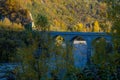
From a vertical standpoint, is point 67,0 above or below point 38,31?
above

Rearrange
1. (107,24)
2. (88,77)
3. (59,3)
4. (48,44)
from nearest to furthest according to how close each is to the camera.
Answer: (107,24) → (88,77) → (48,44) → (59,3)

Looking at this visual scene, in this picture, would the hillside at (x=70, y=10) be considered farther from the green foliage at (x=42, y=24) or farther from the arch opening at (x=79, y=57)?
the green foliage at (x=42, y=24)

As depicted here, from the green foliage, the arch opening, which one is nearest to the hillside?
the arch opening

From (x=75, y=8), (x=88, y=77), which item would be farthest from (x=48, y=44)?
(x=75, y=8)

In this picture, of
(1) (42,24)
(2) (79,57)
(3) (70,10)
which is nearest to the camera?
(1) (42,24)

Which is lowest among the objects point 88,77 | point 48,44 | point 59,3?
point 88,77

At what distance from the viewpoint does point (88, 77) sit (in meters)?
11.2

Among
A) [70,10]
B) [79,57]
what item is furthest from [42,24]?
[70,10]

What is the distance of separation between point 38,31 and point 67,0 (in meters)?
145

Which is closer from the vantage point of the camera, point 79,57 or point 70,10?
point 79,57

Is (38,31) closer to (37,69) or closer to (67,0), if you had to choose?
(37,69)

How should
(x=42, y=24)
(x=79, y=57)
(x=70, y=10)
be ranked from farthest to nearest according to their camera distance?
(x=70, y=10), (x=79, y=57), (x=42, y=24)

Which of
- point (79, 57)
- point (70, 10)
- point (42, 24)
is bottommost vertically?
point (79, 57)

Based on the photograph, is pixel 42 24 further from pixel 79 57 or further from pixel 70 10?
pixel 70 10
